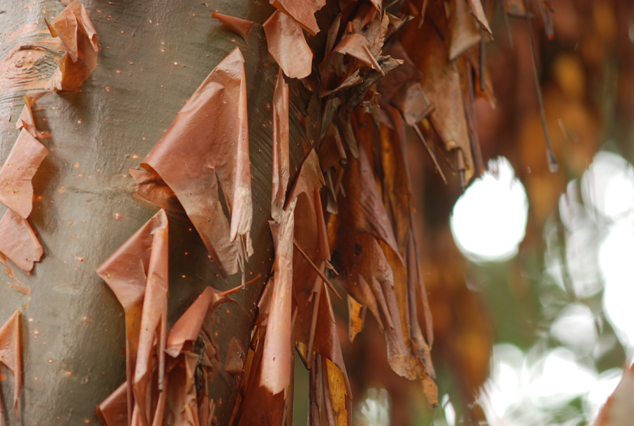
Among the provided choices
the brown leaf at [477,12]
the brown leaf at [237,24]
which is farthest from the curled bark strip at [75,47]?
the brown leaf at [477,12]

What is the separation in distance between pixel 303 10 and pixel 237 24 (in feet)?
0.22

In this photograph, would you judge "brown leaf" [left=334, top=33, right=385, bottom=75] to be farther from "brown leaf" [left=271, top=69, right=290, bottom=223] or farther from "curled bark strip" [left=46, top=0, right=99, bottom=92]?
"curled bark strip" [left=46, top=0, right=99, bottom=92]

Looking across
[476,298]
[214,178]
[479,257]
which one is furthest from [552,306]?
[214,178]

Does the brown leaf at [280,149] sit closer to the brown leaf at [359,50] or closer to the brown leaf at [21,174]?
the brown leaf at [359,50]

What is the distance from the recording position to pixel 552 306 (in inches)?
73.4

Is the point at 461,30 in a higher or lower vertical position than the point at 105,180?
higher

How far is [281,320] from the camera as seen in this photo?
492 millimetres

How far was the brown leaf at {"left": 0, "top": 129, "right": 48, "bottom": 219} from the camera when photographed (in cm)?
45

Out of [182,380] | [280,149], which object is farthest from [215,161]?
[182,380]

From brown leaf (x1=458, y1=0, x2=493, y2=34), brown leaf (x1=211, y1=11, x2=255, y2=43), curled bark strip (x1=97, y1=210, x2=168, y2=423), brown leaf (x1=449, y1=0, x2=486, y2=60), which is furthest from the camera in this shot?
brown leaf (x1=449, y1=0, x2=486, y2=60)

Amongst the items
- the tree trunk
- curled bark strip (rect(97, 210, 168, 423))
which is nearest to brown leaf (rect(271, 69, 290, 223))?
the tree trunk

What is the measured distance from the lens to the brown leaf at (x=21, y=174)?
452 millimetres

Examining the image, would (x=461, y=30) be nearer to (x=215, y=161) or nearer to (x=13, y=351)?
(x=215, y=161)

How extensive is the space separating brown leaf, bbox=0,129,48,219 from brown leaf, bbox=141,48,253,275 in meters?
0.09
